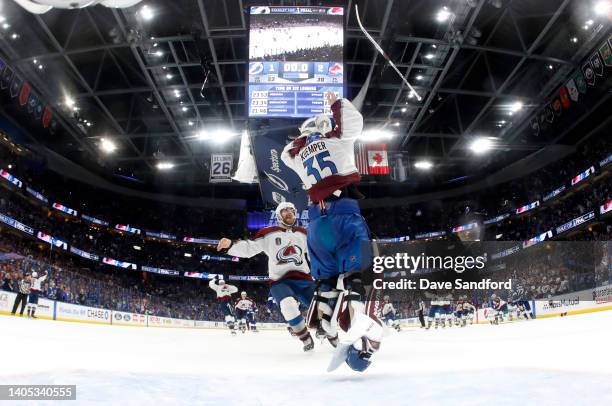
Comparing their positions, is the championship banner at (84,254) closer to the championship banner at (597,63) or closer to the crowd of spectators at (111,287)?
the crowd of spectators at (111,287)

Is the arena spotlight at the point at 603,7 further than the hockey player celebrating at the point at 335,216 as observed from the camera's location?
Yes

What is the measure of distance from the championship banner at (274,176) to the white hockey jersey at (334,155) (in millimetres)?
5996

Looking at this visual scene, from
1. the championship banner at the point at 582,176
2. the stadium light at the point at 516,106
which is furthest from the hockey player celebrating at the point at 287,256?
the championship banner at the point at 582,176

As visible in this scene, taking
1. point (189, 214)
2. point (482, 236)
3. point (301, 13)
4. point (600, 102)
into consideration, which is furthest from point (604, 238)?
point (189, 214)

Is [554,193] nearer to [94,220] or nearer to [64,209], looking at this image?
[94,220]

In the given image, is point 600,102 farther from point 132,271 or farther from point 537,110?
point 132,271

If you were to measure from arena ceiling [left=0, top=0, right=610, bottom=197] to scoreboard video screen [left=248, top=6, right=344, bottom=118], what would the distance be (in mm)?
2666

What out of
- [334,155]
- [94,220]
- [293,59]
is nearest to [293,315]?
[334,155]

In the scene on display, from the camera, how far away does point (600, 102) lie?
787 inches

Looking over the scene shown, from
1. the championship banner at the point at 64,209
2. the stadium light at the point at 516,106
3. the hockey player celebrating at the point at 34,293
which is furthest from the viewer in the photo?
the championship banner at the point at 64,209

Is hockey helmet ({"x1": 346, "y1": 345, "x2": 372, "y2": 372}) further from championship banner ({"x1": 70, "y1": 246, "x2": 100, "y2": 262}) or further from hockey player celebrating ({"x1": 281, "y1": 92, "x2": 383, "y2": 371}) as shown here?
championship banner ({"x1": 70, "y1": 246, "x2": 100, "y2": 262})

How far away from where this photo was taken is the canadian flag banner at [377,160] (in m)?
16.0

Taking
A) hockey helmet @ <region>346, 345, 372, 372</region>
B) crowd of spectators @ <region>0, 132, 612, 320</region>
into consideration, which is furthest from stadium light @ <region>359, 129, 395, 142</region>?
hockey helmet @ <region>346, 345, 372, 372</region>

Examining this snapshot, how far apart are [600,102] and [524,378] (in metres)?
21.3
